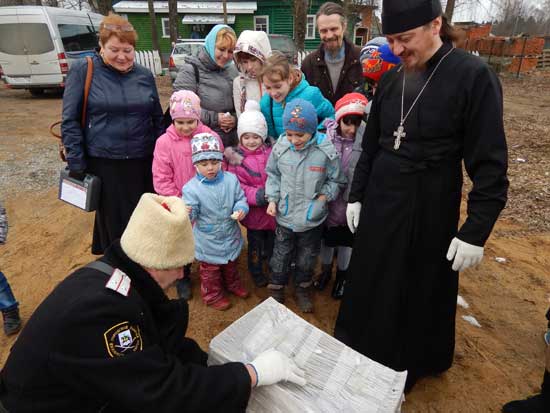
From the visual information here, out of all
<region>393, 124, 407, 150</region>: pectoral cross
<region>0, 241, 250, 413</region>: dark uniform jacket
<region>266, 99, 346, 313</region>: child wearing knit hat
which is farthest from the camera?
<region>266, 99, 346, 313</region>: child wearing knit hat

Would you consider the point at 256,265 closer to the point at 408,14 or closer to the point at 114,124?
the point at 114,124

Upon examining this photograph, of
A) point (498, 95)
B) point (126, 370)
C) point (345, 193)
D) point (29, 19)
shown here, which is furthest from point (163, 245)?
point (29, 19)

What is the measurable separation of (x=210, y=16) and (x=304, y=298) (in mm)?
22204

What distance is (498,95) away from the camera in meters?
1.68

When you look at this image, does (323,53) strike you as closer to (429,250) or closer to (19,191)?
(429,250)

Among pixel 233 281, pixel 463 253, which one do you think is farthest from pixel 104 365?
pixel 233 281

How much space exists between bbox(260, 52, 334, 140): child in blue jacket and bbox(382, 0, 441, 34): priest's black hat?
112cm

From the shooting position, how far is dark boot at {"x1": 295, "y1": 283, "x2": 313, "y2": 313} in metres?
3.12

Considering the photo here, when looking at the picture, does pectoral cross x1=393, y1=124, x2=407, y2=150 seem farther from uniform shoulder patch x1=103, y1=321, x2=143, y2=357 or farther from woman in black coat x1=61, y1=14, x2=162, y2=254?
woman in black coat x1=61, y1=14, x2=162, y2=254

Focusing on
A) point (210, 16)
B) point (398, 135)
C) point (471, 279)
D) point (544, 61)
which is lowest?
point (544, 61)

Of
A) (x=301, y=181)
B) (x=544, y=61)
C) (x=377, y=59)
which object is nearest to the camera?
(x=377, y=59)

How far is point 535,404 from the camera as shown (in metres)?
2.17

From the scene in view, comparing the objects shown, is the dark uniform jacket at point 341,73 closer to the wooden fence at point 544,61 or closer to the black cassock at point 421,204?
the black cassock at point 421,204

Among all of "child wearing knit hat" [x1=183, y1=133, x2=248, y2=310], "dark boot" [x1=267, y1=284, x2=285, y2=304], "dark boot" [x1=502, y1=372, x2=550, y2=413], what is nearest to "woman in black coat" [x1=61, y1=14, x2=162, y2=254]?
"child wearing knit hat" [x1=183, y1=133, x2=248, y2=310]
